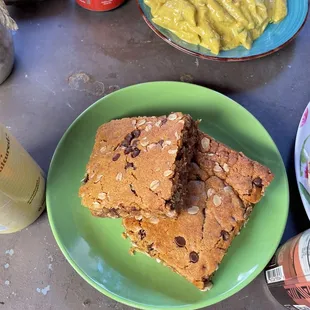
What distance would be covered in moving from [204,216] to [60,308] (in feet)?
1.13

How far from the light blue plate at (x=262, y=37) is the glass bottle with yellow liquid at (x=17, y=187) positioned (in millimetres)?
455

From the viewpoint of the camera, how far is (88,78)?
0.97 metres

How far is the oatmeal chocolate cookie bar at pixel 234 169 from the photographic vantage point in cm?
72

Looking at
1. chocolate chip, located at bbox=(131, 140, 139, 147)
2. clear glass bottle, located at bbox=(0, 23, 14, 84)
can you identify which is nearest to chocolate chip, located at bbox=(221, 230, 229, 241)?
chocolate chip, located at bbox=(131, 140, 139, 147)

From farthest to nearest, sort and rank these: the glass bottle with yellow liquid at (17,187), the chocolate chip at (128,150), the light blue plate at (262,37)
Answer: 1. the light blue plate at (262,37)
2. the chocolate chip at (128,150)
3. the glass bottle with yellow liquid at (17,187)

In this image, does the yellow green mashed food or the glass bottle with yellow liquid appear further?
the yellow green mashed food

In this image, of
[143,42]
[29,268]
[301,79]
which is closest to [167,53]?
[143,42]

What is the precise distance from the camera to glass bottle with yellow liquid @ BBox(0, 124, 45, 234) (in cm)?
63

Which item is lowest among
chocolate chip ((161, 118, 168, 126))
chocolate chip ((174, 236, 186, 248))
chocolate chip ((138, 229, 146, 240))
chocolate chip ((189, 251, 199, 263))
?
chocolate chip ((138, 229, 146, 240))

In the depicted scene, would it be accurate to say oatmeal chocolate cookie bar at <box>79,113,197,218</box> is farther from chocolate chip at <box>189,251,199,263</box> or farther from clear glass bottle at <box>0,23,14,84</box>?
clear glass bottle at <box>0,23,14,84</box>

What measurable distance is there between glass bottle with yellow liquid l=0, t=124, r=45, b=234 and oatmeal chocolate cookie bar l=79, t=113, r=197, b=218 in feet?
0.30

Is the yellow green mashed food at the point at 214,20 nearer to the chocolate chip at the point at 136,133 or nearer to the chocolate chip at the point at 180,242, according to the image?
the chocolate chip at the point at 136,133

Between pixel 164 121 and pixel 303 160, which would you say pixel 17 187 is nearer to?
pixel 164 121

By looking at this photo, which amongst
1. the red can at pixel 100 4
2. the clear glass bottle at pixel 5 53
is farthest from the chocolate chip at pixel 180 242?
the red can at pixel 100 4
